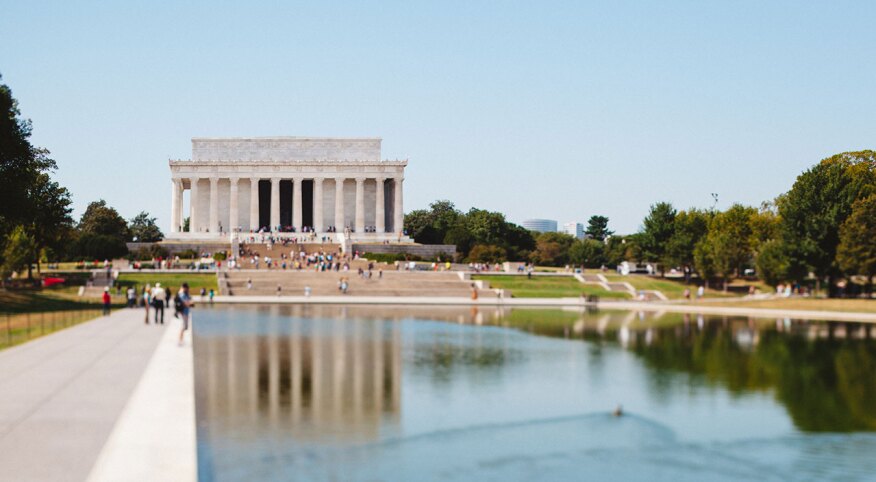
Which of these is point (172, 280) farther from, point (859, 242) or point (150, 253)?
point (859, 242)

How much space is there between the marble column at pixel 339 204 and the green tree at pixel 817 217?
55.0 m

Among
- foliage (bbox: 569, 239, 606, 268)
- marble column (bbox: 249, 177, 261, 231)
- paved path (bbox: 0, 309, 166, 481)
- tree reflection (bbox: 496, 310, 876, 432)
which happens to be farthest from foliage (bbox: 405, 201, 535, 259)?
paved path (bbox: 0, 309, 166, 481)

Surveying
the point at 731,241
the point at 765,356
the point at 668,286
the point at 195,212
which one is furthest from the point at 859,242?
the point at 195,212

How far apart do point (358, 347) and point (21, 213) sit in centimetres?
3163

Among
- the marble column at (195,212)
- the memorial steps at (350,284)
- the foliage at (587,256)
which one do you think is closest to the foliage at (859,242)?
the memorial steps at (350,284)

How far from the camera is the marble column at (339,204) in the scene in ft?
347

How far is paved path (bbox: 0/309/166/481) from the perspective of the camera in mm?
12156

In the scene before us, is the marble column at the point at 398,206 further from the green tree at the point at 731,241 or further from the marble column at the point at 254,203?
the green tree at the point at 731,241

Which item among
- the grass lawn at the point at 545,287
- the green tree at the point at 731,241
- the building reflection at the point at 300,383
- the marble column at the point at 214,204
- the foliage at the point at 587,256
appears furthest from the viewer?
the foliage at the point at 587,256

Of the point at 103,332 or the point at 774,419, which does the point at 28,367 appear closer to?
the point at 103,332

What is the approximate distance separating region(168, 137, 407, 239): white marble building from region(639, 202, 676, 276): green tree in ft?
112

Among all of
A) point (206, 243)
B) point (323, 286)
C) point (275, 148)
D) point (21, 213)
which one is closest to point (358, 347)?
point (21, 213)

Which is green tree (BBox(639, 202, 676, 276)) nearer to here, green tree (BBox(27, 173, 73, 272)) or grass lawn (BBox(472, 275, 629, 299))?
grass lawn (BBox(472, 275, 629, 299))

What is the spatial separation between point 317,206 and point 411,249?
18.8 m
